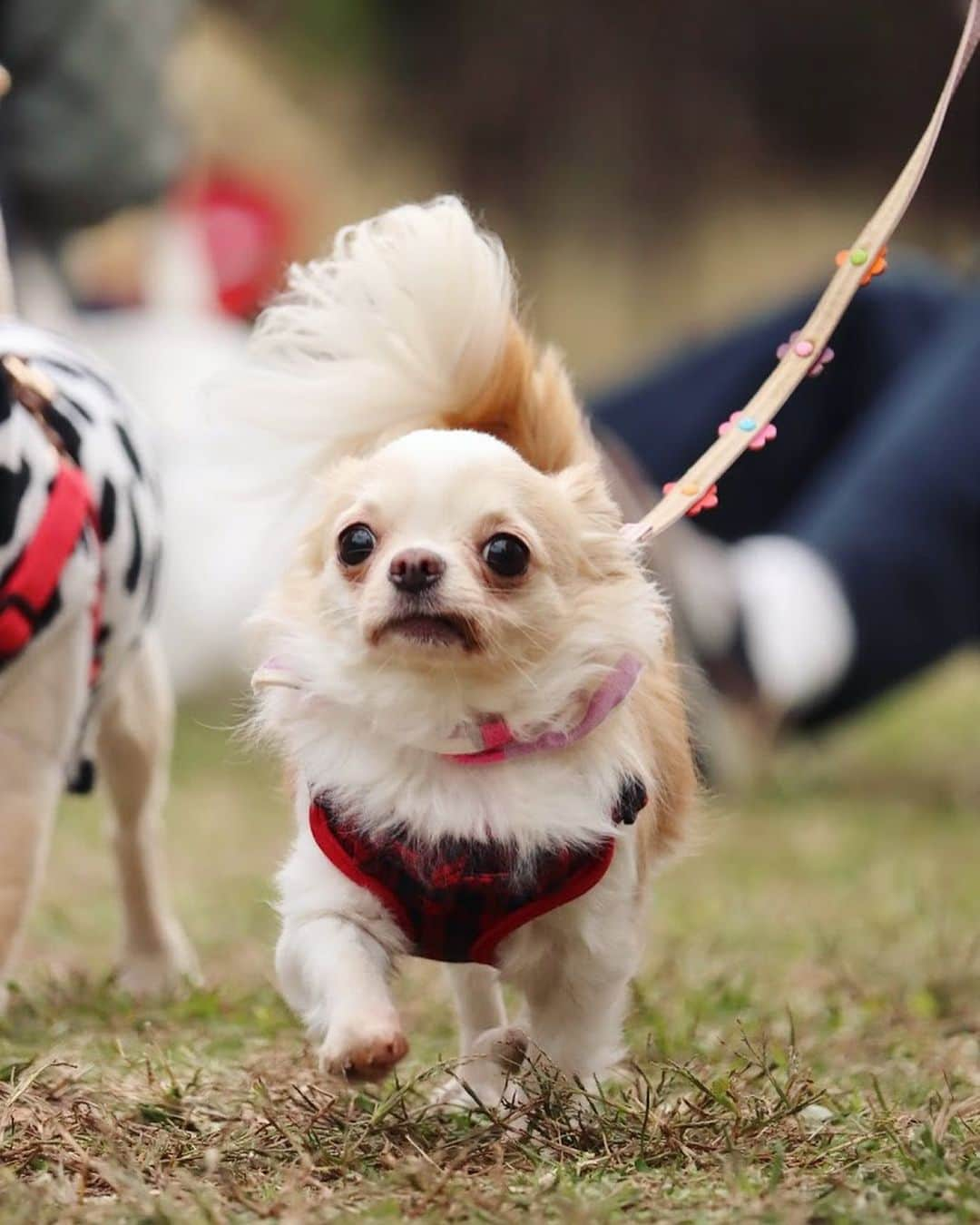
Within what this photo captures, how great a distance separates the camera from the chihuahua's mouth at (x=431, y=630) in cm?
230

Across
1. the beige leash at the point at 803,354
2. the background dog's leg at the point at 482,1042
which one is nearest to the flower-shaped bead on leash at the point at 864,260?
the beige leash at the point at 803,354

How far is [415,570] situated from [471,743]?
0.24 m

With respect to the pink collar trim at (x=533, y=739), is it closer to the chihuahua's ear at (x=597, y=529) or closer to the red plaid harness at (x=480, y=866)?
the red plaid harness at (x=480, y=866)

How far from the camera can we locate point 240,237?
11828 mm

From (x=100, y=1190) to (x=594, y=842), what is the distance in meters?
0.69

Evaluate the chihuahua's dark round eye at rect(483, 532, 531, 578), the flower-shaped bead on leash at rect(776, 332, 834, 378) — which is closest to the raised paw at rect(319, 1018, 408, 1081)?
the chihuahua's dark round eye at rect(483, 532, 531, 578)

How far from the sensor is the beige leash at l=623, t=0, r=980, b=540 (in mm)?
2525

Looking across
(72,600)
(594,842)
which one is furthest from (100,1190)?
(72,600)

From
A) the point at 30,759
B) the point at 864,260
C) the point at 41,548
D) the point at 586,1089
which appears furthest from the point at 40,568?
the point at 864,260

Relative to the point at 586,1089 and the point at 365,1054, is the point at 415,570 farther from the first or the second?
the point at 586,1089

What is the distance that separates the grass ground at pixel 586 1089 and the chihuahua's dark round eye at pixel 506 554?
0.60 metres

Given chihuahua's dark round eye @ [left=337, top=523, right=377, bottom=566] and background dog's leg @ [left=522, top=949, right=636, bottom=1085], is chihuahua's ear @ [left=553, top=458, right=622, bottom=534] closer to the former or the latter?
chihuahua's dark round eye @ [left=337, top=523, right=377, bottom=566]

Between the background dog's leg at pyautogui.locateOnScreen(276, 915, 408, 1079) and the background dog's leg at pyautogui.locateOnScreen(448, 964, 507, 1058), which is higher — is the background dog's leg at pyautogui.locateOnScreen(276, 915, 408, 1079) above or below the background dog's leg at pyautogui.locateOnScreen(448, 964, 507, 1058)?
above

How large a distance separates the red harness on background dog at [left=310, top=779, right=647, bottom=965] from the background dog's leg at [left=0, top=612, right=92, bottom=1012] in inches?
28.6
